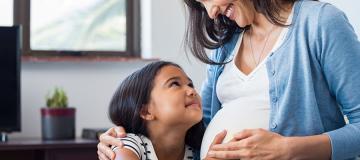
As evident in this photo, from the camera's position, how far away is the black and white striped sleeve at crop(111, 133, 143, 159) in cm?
125

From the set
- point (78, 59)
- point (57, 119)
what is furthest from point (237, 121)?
point (78, 59)

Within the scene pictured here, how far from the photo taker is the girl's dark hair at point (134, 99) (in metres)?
1.38

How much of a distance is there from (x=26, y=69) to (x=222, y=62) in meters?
1.62

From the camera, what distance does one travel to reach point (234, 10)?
1257 millimetres

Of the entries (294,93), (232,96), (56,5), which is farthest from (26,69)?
(294,93)

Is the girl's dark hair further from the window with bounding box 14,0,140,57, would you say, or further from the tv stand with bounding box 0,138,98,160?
the window with bounding box 14,0,140,57

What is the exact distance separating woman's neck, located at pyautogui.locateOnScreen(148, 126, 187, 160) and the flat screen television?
132 cm

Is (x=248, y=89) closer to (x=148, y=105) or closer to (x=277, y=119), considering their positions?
(x=277, y=119)

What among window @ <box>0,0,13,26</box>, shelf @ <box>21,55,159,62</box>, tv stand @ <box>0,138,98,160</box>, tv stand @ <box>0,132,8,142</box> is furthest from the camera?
window @ <box>0,0,13,26</box>

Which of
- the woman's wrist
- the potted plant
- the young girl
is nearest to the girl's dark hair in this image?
the young girl

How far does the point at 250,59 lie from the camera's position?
4.25 ft

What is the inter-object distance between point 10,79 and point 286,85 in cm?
171

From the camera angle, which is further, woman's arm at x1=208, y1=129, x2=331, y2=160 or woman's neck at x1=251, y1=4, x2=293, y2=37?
woman's neck at x1=251, y1=4, x2=293, y2=37

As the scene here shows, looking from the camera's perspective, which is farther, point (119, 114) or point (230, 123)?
point (119, 114)
